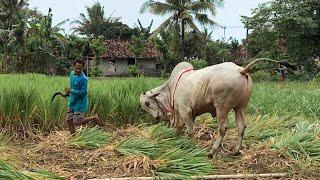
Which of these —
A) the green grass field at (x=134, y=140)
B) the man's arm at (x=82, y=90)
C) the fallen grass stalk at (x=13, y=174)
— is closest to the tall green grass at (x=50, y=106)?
the green grass field at (x=134, y=140)

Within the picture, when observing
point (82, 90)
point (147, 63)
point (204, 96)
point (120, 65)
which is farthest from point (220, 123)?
point (120, 65)

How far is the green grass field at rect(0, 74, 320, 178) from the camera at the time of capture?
468cm

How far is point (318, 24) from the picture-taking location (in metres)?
24.6

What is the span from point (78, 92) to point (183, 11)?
77.4 ft

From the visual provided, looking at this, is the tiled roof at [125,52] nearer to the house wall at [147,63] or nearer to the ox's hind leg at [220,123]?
the house wall at [147,63]

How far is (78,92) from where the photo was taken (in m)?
5.84

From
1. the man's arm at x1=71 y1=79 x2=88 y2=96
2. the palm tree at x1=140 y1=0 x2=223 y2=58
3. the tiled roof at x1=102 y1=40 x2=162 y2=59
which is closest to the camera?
the man's arm at x1=71 y1=79 x2=88 y2=96

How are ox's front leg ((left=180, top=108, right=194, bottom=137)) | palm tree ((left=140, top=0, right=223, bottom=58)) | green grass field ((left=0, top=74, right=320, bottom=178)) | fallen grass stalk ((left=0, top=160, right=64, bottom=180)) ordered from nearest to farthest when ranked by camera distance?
fallen grass stalk ((left=0, top=160, right=64, bottom=180))
green grass field ((left=0, top=74, right=320, bottom=178))
ox's front leg ((left=180, top=108, right=194, bottom=137))
palm tree ((left=140, top=0, right=223, bottom=58))

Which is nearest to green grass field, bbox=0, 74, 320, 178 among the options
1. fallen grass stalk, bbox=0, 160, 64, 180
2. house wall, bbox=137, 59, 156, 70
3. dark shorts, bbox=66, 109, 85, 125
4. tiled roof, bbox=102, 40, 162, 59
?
dark shorts, bbox=66, 109, 85, 125

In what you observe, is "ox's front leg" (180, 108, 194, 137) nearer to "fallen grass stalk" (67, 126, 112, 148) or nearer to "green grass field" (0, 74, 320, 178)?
"green grass field" (0, 74, 320, 178)

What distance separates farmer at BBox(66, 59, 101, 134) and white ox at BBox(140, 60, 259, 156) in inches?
34.2

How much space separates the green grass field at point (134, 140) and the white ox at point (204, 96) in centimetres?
30

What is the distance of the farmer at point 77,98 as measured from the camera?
19.2ft

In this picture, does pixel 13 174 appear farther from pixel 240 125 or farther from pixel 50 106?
pixel 50 106
